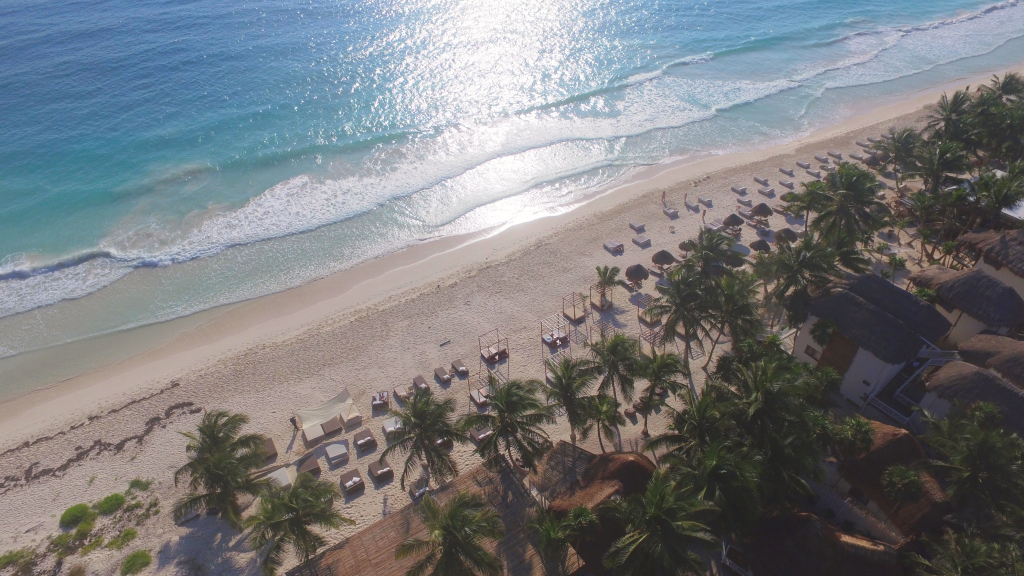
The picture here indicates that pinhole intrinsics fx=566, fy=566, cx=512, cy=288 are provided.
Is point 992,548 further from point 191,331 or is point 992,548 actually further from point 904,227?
point 191,331

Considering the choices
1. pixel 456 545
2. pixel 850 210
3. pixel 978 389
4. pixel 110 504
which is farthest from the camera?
pixel 850 210

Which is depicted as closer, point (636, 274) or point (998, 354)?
point (998, 354)

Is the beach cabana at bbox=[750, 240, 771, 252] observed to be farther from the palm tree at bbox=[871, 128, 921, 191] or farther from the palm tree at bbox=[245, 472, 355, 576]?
the palm tree at bbox=[245, 472, 355, 576]

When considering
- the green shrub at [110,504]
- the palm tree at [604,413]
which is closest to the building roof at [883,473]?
the palm tree at [604,413]

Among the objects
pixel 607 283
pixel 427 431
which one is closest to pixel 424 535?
pixel 427 431

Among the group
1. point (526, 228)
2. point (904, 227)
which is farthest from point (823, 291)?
point (526, 228)

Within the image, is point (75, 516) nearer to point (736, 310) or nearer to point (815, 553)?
point (815, 553)

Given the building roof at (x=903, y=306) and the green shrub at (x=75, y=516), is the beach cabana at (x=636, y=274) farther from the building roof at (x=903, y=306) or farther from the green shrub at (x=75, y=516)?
the green shrub at (x=75, y=516)

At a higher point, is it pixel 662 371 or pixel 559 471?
pixel 662 371
